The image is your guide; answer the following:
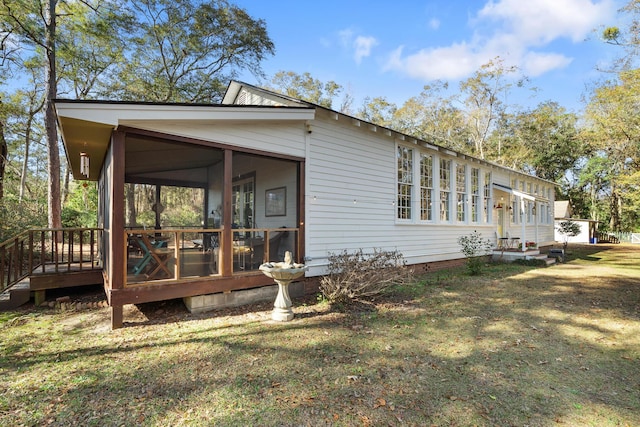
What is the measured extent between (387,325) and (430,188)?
5894mm

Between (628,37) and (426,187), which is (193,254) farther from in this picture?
(628,37)

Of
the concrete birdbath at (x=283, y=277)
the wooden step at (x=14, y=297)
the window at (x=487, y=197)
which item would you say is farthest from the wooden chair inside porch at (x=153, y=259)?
the window at (x=487, y=197)

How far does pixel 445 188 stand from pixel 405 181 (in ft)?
7.00

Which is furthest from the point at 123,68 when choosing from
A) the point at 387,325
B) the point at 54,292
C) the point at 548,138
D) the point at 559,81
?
the point at 548,138

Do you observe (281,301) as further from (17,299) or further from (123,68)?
(123,68)

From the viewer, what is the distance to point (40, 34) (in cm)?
1146

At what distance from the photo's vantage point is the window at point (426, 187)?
9594 millimetres

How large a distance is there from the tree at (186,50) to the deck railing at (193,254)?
1331 cm

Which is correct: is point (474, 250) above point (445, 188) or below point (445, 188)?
below

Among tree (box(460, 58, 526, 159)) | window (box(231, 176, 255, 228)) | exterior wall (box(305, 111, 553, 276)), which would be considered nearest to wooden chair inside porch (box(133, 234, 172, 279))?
exterior wall (box(305, 111, 553, 276))

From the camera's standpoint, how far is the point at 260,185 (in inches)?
356

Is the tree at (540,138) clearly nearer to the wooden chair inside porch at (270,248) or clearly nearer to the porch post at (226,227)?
the wooden chair inside porch at (270,248)

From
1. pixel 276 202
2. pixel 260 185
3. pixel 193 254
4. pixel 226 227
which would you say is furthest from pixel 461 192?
pixel 193 254

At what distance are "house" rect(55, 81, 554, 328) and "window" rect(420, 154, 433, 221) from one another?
0.03m
